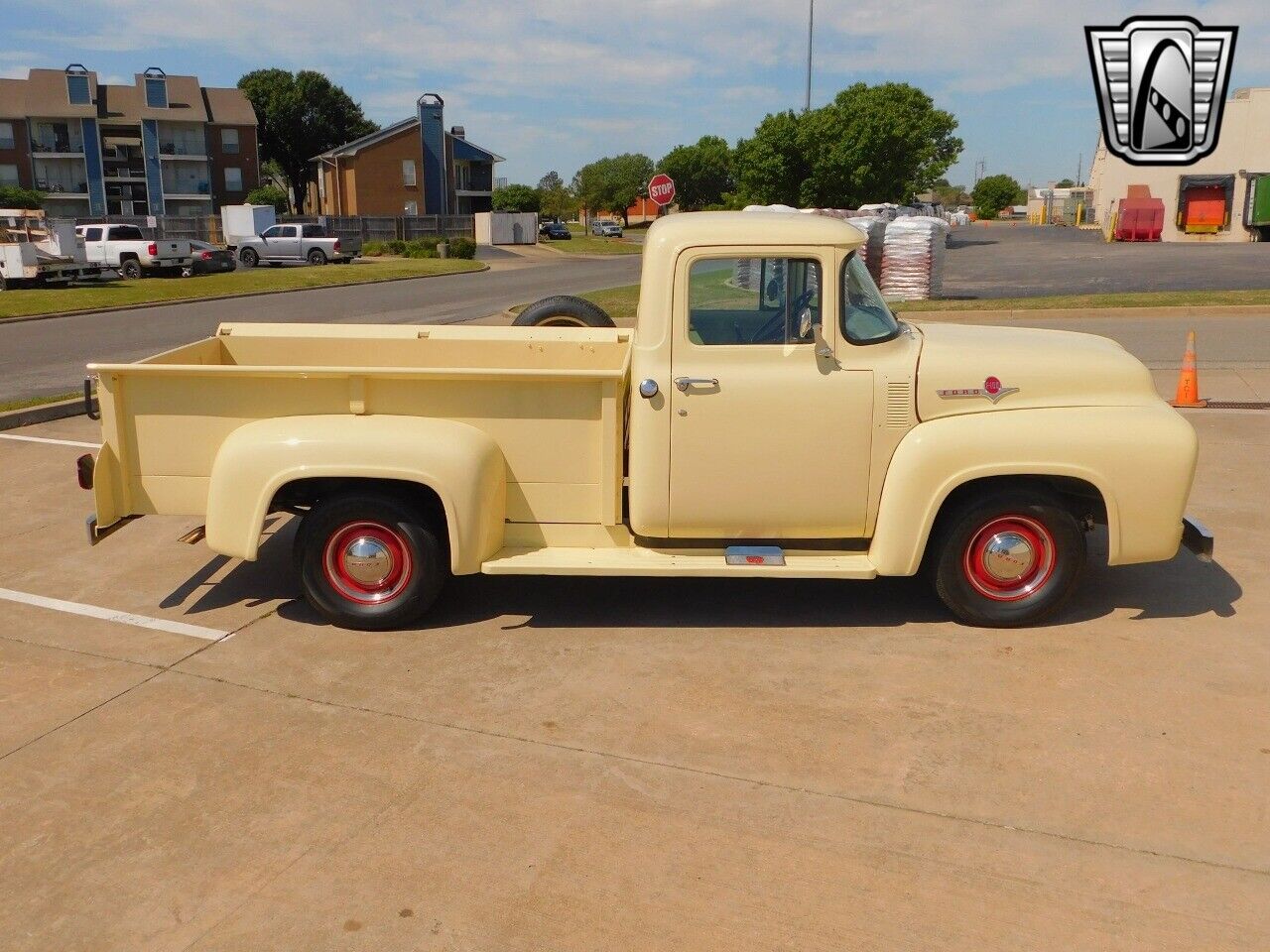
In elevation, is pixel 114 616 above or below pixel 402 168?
below

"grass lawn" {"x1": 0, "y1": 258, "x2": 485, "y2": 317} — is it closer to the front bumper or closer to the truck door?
the truck door

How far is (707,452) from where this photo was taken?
558 centimetres

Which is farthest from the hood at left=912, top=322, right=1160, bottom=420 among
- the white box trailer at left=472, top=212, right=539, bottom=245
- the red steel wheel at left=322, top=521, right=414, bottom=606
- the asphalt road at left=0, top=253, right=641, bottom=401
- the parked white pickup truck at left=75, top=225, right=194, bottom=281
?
the white box trailer at left=472, top=212, right=539, bottom=245

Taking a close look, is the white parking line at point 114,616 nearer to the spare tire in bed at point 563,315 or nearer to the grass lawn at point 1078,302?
the spare tire in bed at point 563,315

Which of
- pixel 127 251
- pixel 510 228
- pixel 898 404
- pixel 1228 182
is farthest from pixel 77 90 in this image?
pixel 898 404

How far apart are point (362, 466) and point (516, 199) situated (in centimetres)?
7542

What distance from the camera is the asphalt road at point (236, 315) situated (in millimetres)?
15945

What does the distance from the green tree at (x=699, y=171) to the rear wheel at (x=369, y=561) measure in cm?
9652

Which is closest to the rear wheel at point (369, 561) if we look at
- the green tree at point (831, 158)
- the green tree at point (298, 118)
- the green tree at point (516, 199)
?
the green tree at point (831, 158)

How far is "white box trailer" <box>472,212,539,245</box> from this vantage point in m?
64.0

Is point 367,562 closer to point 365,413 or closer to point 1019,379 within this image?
point 365,413

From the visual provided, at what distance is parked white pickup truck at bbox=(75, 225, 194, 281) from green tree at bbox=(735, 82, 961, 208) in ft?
86.7

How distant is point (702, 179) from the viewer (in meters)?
102

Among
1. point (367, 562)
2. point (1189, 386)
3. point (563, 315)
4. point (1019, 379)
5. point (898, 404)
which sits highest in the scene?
point (563, 315)
